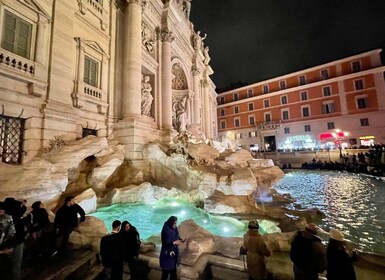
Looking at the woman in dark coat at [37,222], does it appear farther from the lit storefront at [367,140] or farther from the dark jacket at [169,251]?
the lit storefront at [367,140]

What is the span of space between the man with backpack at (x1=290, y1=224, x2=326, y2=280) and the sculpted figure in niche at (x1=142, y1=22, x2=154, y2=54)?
13488mm

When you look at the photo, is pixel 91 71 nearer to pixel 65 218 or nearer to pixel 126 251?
pixel 65 218

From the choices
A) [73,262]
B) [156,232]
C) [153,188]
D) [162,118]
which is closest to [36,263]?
[73,262]

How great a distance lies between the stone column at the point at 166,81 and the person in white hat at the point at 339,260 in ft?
36.8

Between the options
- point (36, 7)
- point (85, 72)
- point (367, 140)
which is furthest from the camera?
point (367, 140)

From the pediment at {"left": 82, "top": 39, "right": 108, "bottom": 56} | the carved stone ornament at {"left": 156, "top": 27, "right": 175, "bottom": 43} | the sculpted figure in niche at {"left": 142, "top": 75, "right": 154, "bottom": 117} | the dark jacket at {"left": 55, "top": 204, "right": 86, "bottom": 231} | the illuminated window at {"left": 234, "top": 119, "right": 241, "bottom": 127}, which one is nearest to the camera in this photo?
the dark jacket at {"left": 55, "top": 204, "right": 86, "bottom": 231}

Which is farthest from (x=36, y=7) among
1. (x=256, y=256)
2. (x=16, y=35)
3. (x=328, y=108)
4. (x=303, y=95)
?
(x=328, y=108)

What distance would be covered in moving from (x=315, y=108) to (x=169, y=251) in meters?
33.1

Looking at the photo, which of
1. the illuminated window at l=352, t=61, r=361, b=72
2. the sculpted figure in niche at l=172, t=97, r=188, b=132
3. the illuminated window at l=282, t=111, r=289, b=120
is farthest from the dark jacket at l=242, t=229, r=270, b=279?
the illuminated window at l=352, t=61, r=361, b=72

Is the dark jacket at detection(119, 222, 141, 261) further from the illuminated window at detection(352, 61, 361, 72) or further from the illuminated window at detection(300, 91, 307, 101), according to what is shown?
the illuminated window at detection(352, 61, 361, 72)

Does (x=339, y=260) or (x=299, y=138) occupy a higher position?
(x=299, y=138)

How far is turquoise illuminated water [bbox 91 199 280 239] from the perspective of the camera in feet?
18.8

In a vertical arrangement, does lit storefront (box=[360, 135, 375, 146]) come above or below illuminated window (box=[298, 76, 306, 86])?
below

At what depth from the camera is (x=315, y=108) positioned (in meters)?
29.7
